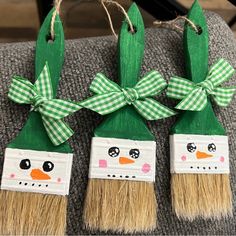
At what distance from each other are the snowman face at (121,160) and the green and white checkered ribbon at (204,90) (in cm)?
9

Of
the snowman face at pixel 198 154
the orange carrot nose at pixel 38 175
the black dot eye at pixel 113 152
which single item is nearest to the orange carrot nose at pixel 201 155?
the snowman face at pixel 198 154

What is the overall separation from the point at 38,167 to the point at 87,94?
0.43ft

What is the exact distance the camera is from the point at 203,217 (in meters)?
0.58

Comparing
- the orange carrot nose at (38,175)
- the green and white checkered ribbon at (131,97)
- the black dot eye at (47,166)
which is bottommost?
the orange carrot nose at (38,175)

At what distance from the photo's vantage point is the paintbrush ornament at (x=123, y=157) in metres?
0.55

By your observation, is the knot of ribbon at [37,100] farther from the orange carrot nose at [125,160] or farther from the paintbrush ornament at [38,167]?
the orange carrot nose at [125,160]

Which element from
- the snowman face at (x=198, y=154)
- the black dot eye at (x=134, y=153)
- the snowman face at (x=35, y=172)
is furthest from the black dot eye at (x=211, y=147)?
the snowman face at (x=35, y=172)

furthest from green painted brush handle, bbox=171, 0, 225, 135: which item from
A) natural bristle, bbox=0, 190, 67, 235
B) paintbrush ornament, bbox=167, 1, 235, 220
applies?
natural bristle, bbox=0, 190, 67, 235

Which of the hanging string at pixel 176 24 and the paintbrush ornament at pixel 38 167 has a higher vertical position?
the hanging string at pixel 176 24

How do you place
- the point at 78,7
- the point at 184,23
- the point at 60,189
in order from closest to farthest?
1. the point at 60,189
2. the point at 184,23
3. the point at 78,7

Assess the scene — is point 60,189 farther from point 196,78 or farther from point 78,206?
point 196,78

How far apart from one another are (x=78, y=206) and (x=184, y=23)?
13.6 inches

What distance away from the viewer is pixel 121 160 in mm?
558

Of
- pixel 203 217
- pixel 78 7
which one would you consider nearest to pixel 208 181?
pixel 203 217
